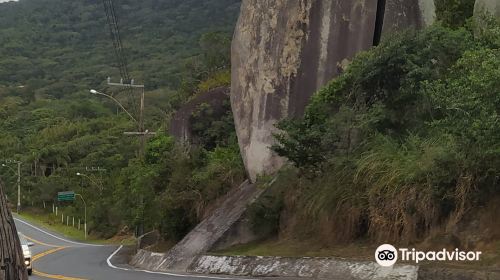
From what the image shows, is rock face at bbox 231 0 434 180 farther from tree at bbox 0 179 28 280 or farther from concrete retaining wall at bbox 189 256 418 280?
tree at bbox 0 179 28 280

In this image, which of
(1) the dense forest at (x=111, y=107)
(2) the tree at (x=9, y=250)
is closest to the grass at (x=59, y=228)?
(1) the dense forest at (x=111, y=107)

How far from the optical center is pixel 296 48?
82.8 feet

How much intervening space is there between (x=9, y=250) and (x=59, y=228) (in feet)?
265

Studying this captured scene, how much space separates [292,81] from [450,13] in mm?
6140

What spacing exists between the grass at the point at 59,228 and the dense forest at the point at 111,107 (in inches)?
73.7

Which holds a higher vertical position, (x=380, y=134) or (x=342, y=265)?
(x=380, y=134)

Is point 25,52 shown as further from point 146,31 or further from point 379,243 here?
point 379,243

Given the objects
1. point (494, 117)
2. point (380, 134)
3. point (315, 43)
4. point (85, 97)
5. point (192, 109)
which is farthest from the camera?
point (85, 97)

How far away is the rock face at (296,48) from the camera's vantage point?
2458 cm

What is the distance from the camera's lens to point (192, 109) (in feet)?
114

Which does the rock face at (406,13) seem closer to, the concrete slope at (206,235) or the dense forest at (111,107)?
the concrete slope at (206,235)

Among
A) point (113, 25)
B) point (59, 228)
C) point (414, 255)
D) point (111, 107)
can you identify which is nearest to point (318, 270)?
point (414, 255)

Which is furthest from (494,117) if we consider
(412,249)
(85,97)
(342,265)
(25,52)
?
(25,52)

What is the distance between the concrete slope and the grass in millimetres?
41757
